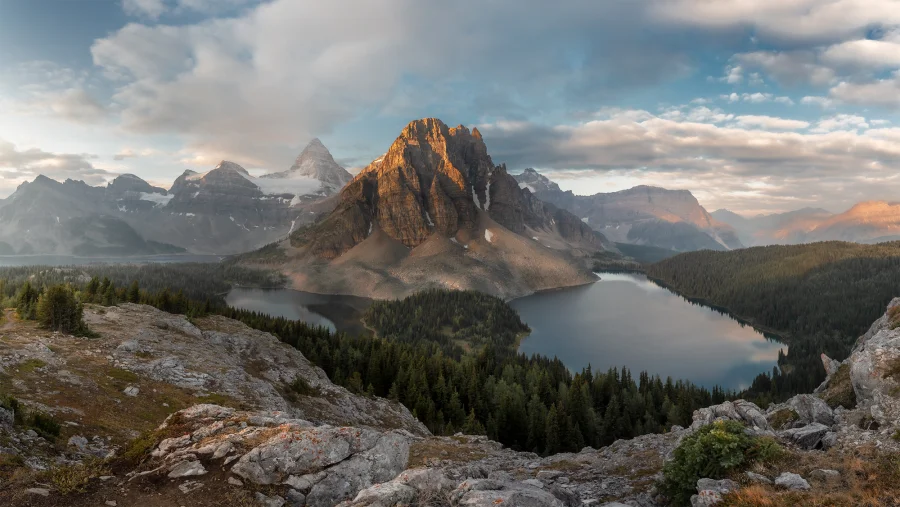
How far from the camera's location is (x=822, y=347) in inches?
6280

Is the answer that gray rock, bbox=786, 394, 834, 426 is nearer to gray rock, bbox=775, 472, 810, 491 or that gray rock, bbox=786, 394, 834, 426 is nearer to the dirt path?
gray rock, bbox=775, 472, 810, 491

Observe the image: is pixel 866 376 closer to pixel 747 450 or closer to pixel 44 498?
pixel 747 450

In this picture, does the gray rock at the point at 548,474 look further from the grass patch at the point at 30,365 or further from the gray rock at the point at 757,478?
the grass patch at the point at 30,365

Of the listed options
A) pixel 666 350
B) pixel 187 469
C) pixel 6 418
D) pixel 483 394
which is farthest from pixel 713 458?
pixel 666 350

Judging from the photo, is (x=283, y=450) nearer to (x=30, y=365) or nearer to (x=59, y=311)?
(x=30, y=365)

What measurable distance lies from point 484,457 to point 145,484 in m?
19.4

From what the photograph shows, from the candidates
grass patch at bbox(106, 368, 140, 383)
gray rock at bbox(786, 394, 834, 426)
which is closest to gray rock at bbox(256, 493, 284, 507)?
grass patch at bbox(106, 368, 140, 383)

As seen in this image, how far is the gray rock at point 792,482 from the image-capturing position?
41.9 ft

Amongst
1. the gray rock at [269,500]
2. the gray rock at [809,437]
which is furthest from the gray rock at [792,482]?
the gray rock at [269,500]

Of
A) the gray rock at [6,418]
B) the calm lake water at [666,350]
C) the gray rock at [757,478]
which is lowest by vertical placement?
the calm lake water at [666,350]

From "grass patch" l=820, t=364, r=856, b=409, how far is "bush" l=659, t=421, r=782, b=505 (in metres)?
18.2

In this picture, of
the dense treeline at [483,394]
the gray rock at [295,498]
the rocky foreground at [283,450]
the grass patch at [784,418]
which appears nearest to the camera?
the rocky foreground at [283,450]

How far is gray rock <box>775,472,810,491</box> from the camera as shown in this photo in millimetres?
12765

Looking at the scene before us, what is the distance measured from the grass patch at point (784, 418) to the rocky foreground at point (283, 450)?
0.43 ft
